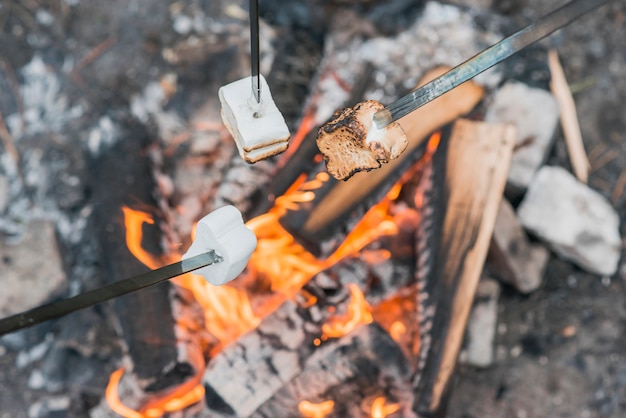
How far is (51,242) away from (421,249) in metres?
1.73

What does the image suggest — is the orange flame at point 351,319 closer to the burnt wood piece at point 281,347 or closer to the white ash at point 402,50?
the burnt wood piece at point 281,347

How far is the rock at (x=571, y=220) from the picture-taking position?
270 cm

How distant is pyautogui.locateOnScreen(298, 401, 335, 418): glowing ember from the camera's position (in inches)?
90.3

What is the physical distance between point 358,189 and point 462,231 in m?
0.44

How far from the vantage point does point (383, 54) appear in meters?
A: 2.84

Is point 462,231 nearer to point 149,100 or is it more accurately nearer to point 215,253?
point 215,253

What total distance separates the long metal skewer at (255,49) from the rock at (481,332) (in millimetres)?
1739

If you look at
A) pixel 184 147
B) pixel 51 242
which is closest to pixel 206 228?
pixel 184 147

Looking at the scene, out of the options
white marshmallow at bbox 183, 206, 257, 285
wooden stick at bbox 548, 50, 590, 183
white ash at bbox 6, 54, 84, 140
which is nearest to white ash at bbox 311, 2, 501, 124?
wooden stick at bbox 548, 50, 590, 183

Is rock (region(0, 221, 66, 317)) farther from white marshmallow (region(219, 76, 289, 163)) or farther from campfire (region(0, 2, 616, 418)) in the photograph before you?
white marshmallow (region(219, 76, 289, 163))

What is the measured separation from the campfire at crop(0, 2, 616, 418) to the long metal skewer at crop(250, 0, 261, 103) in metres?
0.97

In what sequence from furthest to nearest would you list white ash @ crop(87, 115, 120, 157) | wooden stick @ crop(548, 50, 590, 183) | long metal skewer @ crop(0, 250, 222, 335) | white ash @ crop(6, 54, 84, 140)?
white ash @ crop(6, 54, 84, 140), wooden stick @ crop(548, 50, 590, 183), white ash @ crop(87, 115, 120, 157), long metal skewer @ crop(0, 250, 222, 335)

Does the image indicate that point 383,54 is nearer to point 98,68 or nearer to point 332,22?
point 332,22

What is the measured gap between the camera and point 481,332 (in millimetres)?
2682
